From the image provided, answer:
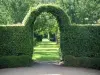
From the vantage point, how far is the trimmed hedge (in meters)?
17.4

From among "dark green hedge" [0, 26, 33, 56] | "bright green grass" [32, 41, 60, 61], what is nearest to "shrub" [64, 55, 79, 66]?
"dark green hedge" [0, 26, 33, 56]

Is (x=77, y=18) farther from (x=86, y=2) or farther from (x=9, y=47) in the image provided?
(x=9, y=47)

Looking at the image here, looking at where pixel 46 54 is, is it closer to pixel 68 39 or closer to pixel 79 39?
pixel 68 39

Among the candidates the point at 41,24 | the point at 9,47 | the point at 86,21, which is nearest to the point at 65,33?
the point at 9,47

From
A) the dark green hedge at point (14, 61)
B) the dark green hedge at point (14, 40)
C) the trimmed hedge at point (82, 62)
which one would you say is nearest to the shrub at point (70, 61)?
the trimmed hedge at point (82, 62)

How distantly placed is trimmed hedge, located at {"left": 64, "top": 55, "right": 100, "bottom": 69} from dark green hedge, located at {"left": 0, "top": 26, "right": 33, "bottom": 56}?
3063mm

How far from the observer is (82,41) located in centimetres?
1834

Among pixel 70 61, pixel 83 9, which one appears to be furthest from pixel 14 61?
pixel 83 9

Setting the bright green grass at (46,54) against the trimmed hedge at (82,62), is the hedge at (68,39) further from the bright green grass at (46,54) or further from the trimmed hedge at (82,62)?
the bright green grass at (46,54)

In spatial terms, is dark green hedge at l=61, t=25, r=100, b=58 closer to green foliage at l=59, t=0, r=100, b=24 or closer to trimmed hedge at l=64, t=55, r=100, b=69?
trimmed hedge at l=64, t=55, r=100, b=69

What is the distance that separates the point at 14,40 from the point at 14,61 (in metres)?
1.55

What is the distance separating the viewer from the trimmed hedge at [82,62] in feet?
57.1

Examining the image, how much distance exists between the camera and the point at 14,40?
18.1 m

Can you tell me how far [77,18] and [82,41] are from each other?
835 inches
